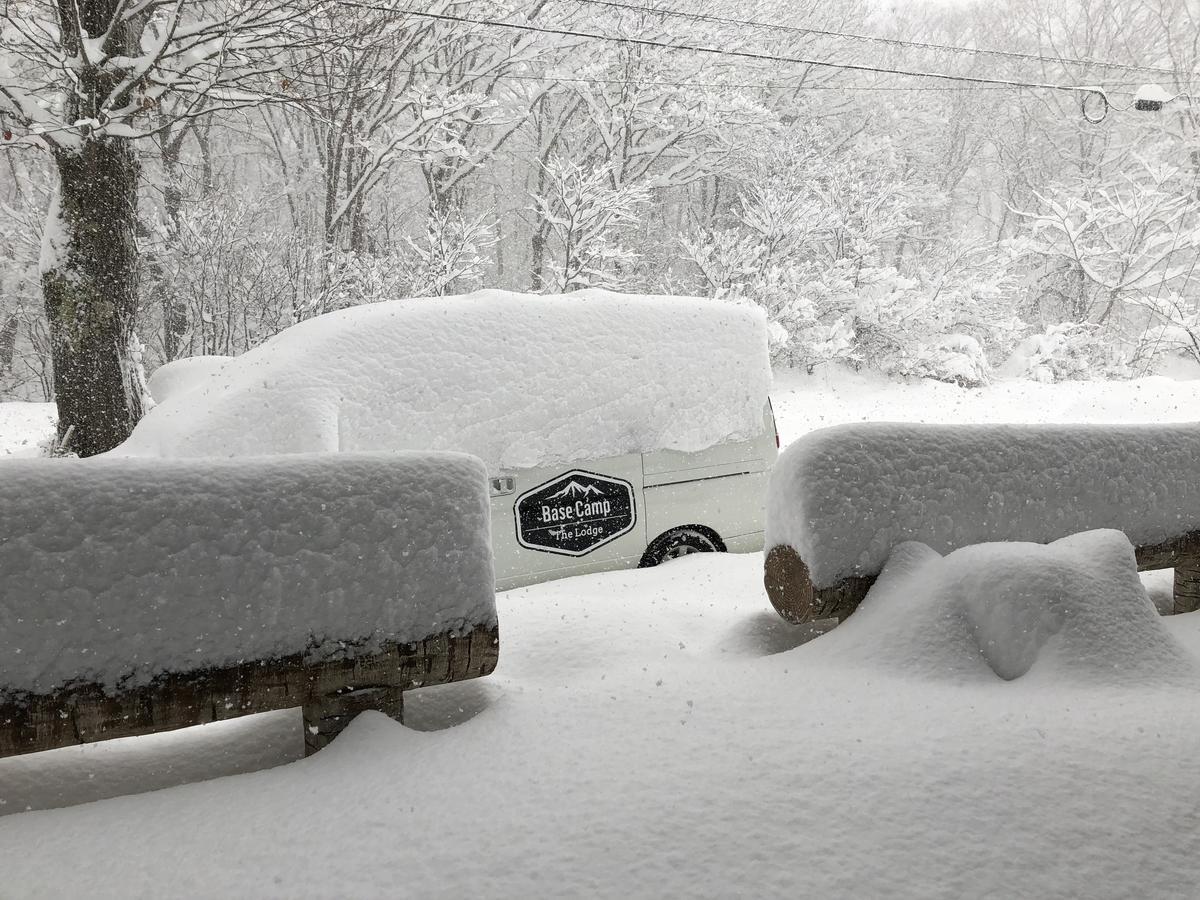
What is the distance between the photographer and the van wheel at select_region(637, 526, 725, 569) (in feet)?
17.1

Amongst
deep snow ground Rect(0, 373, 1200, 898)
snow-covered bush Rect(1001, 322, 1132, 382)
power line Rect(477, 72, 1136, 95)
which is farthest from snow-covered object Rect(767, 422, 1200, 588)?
snow-covered bush Rect(1001, 322, 1132, 382)

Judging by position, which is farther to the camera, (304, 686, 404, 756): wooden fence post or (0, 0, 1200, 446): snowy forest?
(0, 0, 1200, 446): snowy forest

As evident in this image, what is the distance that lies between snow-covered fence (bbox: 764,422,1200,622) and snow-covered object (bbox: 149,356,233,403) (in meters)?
3.67

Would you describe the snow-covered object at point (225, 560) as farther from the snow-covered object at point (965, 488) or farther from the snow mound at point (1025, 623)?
the snow mound at point (1025, 623)

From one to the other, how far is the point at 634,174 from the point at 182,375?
15.1 meters

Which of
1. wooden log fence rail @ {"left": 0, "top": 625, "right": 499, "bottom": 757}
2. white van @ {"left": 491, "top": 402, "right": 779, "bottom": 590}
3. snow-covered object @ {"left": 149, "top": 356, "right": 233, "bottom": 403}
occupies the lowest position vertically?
white van @ {"left": 491, "top": 402, "right": 779, "bottom": 590}

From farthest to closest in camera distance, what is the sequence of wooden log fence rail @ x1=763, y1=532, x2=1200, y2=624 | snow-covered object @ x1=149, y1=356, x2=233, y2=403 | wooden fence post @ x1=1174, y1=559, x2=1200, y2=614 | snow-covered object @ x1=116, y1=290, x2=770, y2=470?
snow-covered object @ x1=149, y1=356, x2=233, y2=403 < snow-covered object @ x1=116, y1=290, x2=770, y2=470 < wooden fence post @ x1=1174, y1=559, x2=1200, y2=614 < wooden log fence rail @ x1=763, y1=532, x2=1200, y2=624

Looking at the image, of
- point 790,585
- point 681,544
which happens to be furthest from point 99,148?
point 790,585

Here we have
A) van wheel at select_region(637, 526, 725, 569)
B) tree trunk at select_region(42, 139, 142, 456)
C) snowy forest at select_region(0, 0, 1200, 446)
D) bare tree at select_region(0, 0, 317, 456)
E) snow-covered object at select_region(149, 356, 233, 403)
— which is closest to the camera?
snow-covered object at select_region(149, 356, 233, 403)

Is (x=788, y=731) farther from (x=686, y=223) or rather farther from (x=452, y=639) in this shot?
(x=686, y=223)

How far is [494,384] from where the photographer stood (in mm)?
4719

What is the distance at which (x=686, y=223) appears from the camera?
22.2 meters

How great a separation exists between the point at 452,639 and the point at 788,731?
90 cm

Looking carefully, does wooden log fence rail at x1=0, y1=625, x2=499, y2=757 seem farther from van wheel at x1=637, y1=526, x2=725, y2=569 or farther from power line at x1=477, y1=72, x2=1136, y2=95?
power line at x1=477, y1=72, x2=1136, y2=95
